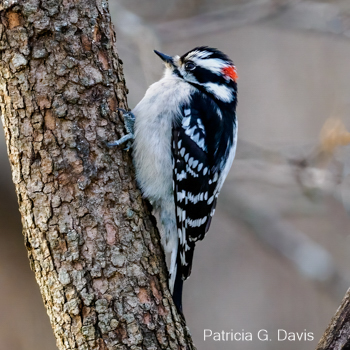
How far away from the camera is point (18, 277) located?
4027 millimetres

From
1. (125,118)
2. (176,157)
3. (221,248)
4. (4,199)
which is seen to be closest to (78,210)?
(125,118)

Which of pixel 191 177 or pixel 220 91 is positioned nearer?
pixel 191 177

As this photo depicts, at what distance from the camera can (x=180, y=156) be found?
325 cm

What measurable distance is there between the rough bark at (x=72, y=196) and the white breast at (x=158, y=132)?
17.1 inches

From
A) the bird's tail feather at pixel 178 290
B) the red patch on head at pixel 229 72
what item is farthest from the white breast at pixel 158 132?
the bird's tail feather at pixel 178 290

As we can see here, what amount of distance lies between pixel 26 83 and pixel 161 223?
4.33 ft

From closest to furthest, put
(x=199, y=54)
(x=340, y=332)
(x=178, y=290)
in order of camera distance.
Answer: (x=340, y=332)
(x=178, y=290)
(x=199, y=54)

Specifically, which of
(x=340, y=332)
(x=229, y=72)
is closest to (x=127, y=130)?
(x=229, y=72)

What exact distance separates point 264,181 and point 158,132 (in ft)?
7.62

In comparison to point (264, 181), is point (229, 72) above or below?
above

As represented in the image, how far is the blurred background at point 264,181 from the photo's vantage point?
4.41 metres

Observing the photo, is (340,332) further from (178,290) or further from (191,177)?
(191,177)

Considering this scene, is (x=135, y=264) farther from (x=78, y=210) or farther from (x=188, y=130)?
(x=188, y=130)

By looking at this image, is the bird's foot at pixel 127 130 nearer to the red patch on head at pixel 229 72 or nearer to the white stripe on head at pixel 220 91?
the white stripe on head at pixel 220 91
